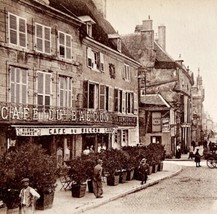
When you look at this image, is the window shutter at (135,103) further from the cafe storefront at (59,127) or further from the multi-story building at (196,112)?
the multi-story building at (196,112)

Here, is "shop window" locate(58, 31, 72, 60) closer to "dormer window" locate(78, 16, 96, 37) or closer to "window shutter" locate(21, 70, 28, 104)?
"dormer window" locate(78, 16, 96, 37)

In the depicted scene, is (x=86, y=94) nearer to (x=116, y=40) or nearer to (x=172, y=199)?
(x=116, y=40)

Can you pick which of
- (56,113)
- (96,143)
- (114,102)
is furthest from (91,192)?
(114,102)

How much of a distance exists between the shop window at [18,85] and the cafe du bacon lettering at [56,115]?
335 millimetres

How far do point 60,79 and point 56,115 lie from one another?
169 centimetres

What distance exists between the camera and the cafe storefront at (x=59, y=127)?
13.4m

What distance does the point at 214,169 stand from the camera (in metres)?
19.4

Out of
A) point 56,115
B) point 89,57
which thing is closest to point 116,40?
point 89,57

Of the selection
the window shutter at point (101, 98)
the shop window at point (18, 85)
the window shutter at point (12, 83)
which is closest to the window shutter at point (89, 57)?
the window shutter at point (101, 98)

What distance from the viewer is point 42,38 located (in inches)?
590

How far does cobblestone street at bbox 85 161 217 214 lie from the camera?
9680mm

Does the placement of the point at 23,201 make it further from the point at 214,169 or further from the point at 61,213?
the point at 214,169

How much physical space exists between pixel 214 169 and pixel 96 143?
5314 millimetres

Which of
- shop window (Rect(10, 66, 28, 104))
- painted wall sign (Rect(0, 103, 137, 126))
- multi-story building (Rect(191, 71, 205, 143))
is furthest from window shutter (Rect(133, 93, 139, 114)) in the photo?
multi-story building (Rect(191, 71, 205, 143))
